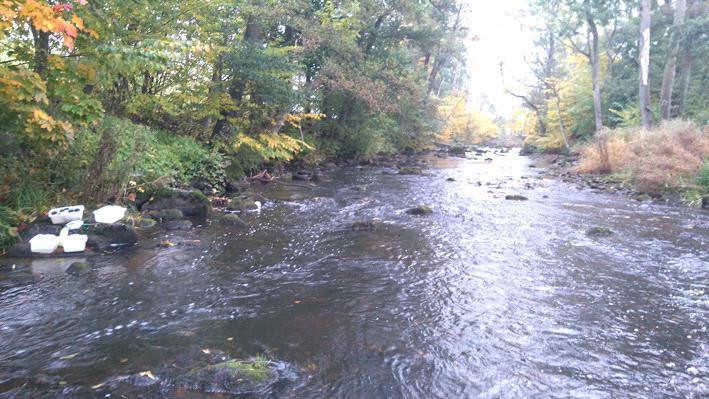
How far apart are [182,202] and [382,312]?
23.5ft

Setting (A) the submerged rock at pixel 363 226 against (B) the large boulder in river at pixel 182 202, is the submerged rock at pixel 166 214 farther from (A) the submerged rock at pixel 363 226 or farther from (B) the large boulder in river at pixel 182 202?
(A) the submerged rock at pixel 363 226

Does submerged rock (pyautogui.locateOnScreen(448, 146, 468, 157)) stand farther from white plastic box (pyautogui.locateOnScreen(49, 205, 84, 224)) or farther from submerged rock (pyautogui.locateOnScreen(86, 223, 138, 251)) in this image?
white plastic box (pyautogui.locateOnScreen(49, 205, 84, 224))

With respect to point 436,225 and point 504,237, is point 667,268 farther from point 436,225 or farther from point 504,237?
point 436,225

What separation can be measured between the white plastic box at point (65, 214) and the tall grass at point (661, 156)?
1635 centimetres

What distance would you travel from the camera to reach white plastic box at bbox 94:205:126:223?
880cm

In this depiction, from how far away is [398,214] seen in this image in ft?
41.6

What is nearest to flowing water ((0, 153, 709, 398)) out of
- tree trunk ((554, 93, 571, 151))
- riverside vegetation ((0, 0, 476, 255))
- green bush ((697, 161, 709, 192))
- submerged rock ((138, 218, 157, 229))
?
submerged rock ((138, 218, 157, 229))

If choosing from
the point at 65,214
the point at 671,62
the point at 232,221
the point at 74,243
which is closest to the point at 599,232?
the point at 232,221

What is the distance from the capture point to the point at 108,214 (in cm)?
886

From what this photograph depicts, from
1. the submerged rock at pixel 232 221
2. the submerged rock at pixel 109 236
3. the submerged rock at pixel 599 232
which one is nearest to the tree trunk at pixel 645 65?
the submerged rock at pixel 599 232

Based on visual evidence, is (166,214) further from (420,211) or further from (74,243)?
(420,211)

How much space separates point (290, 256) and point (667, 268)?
245 inches

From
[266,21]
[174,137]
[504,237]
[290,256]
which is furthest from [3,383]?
[266,21]

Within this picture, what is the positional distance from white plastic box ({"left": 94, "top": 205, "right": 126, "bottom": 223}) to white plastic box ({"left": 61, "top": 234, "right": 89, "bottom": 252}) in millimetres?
583
